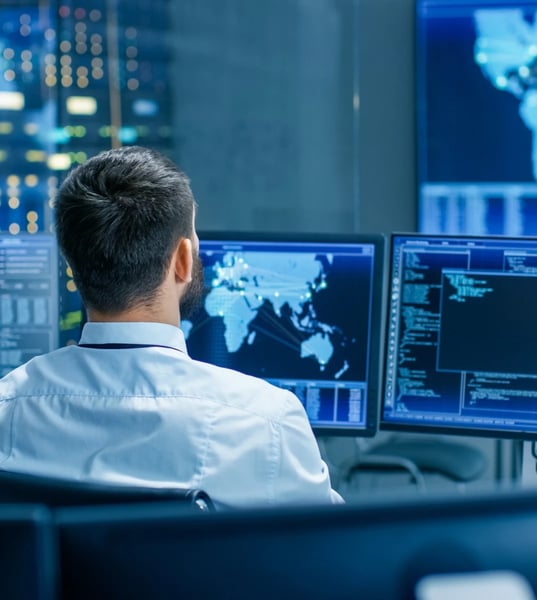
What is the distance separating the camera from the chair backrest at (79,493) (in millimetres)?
936

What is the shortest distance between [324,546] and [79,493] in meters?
0.54

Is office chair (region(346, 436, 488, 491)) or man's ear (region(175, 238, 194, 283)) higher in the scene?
man's ear (region(175, 238, 194, 283))

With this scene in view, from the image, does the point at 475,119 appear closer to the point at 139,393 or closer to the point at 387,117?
the point at 387,117

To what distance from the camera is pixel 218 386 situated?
119 centimetres

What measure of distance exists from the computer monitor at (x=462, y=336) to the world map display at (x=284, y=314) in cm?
8

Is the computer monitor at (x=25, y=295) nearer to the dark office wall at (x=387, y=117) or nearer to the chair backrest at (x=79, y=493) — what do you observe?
the chair backrest at (x=79, y=493)

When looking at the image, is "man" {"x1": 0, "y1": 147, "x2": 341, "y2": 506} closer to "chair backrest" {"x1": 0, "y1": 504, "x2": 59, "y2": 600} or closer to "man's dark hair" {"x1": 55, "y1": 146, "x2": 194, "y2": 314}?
"man's dark hair" {"x1": 55, "y1": 146, "x2": 194, "y2": 314}

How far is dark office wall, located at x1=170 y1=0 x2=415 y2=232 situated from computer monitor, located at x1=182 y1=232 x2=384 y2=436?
1.49 meters

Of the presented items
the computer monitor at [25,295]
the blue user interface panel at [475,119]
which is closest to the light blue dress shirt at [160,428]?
the computer monitor at [25,295]

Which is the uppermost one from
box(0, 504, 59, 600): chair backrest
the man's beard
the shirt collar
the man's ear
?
the man's ear

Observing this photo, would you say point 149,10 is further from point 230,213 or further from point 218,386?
point 218,386

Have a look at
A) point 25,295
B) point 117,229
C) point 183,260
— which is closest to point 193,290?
point 183,260

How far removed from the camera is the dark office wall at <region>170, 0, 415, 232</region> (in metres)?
3.36

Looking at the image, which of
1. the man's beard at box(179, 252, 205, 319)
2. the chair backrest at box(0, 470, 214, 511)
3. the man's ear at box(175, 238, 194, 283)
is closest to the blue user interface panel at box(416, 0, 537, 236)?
the man's beard at box(179, 252, 205, 319)
